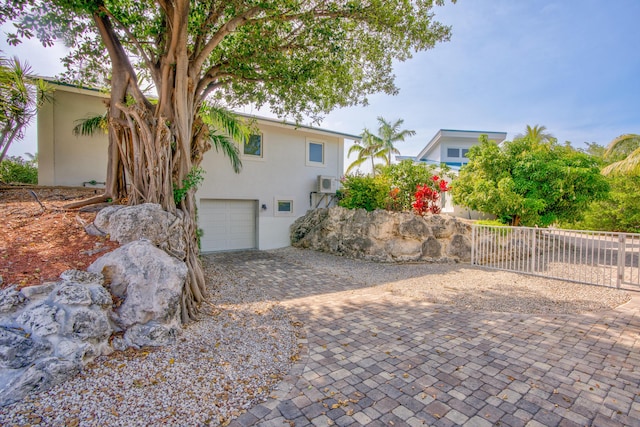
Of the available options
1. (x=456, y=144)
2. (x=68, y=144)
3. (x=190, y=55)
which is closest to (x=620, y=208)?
(x=456, y=144)

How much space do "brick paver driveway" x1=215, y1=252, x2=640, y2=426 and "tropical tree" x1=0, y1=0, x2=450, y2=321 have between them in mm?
2245

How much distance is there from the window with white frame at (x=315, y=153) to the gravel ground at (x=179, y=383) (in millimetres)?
9454

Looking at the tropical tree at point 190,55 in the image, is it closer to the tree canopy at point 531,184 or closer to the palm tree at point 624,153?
the tree canopy at point 531,184

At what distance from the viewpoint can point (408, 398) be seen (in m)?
2.69

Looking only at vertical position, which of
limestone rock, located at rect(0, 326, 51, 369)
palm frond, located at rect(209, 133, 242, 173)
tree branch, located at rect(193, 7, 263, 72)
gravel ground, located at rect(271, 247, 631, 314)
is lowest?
gravel ground, located at rect(271, 247, 631, 314)

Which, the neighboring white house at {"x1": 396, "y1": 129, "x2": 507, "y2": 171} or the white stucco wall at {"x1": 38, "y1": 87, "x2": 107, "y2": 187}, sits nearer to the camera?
the white stucco wall at {"x1": 38, "y1": 87, "x2": 107, "y2": 187}

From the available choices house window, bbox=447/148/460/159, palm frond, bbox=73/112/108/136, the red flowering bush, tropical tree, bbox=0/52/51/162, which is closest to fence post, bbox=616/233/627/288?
the red flowering bush

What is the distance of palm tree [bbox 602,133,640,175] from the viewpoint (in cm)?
1110

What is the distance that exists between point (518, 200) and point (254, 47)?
9998 millimetres

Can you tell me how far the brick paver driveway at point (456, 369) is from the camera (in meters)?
2.48

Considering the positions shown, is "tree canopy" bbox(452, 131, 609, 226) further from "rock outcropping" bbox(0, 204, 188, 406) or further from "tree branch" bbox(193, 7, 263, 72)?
"rock outcropping" bbox(0, 204, 188, 406)

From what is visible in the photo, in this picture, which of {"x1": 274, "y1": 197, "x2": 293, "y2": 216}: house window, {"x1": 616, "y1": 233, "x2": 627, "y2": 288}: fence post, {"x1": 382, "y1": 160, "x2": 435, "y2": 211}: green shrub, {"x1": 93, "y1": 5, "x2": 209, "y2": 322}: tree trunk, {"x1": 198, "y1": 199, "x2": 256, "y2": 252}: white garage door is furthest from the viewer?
{"x1": 274, "y1": 197, "x2": 293, "y2": 216}: house window

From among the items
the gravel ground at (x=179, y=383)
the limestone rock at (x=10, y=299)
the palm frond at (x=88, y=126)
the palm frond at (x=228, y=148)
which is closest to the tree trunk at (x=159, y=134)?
the gravel ground at (x=179, y=383)

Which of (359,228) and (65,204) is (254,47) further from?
(359,228)
